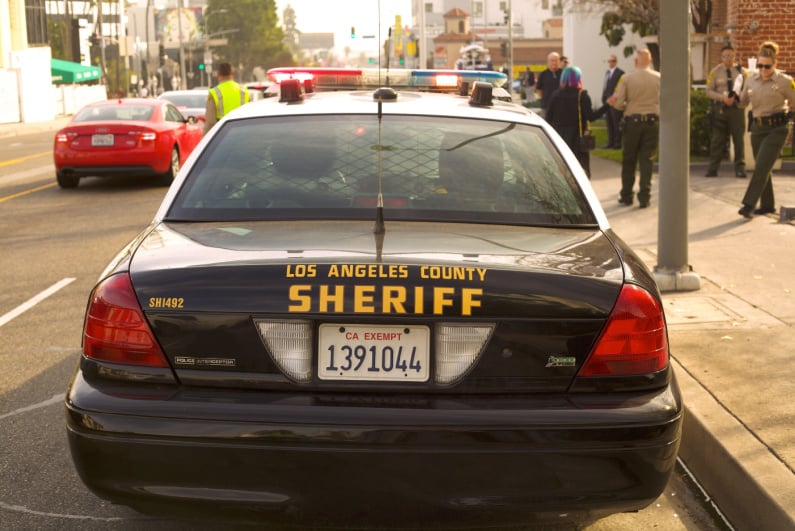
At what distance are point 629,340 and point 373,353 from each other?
2.67ft

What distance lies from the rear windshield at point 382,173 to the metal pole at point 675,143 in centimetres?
407

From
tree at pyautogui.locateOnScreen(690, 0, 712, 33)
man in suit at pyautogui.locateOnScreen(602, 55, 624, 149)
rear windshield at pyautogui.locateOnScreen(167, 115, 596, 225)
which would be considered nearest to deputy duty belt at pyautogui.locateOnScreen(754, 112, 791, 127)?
rear windshield at pyautogui.locateOnScreen(167, 115, 596, 225)

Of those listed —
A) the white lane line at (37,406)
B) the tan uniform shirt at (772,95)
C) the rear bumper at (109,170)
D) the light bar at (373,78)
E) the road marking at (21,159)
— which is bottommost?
the road marking at (21,159)

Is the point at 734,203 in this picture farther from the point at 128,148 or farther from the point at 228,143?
the point at 228,143

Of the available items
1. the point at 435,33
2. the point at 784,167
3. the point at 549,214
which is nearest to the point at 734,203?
the point at 784,167

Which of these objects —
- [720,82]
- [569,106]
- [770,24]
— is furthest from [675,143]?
[770,24]

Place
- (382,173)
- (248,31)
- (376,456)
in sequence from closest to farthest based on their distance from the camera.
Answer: (376,456) < (382,173) < (248,31)

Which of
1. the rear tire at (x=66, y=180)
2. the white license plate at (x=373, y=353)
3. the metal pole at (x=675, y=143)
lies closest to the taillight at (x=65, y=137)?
the rear tire at (x=66, y=180)

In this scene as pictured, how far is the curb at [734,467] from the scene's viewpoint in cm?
423

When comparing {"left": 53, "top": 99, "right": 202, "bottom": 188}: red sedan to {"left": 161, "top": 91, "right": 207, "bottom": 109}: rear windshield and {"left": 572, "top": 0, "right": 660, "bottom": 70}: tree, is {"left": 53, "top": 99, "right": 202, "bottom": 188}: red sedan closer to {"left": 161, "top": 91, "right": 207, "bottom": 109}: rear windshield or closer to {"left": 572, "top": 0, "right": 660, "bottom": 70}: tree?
{"left": 161, "top": 91, "right": 207, "bottom": 109}: rear windshield

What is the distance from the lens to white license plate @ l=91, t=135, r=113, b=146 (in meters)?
18.2

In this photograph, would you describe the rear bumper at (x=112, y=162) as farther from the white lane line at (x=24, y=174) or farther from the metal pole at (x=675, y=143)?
the metal pole at (x=675, y=143)

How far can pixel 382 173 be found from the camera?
4.46m

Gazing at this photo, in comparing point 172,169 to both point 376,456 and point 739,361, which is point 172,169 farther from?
point 376,456
